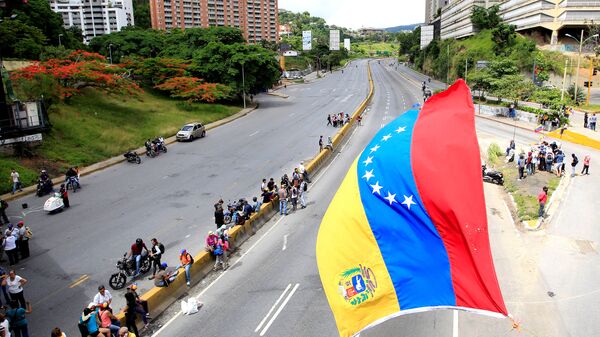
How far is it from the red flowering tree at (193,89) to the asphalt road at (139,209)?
8.95 meters

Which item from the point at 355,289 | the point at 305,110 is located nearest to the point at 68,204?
the point at 355,289

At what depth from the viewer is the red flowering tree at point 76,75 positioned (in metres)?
35.6

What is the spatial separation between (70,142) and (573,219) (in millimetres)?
32769

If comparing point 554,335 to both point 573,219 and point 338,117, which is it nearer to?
point 573,219

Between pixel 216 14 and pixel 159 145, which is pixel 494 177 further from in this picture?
pixel 216 14

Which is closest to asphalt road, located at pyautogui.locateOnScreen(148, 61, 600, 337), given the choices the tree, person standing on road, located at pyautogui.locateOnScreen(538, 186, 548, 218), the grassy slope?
person standing on road, located at pyautogui.locateOnScreen(538, 186, 548, 218)

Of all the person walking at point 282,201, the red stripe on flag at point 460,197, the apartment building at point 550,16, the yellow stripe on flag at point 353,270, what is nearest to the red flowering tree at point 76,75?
the person walking at point 282,201

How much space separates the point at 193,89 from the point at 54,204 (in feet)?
107

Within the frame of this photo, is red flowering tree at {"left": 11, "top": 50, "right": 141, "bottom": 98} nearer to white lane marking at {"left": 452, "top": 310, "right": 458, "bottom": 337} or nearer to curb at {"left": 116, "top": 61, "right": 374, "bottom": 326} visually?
curb at {"left": 116, "top": 61, "right": 374, "bottom": 326}

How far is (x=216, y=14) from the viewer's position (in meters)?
179

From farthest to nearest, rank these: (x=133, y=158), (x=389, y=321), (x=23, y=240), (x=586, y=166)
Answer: (x=133, y=158)
(x=586, y=166)
(x=23, y=240)
(x=389, y=321)

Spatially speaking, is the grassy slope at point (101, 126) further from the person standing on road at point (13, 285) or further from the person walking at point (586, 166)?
the person walking at point (586, 166)

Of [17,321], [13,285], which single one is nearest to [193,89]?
[13,285]

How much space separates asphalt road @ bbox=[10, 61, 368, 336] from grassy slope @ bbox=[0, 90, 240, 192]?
10.4 ft
